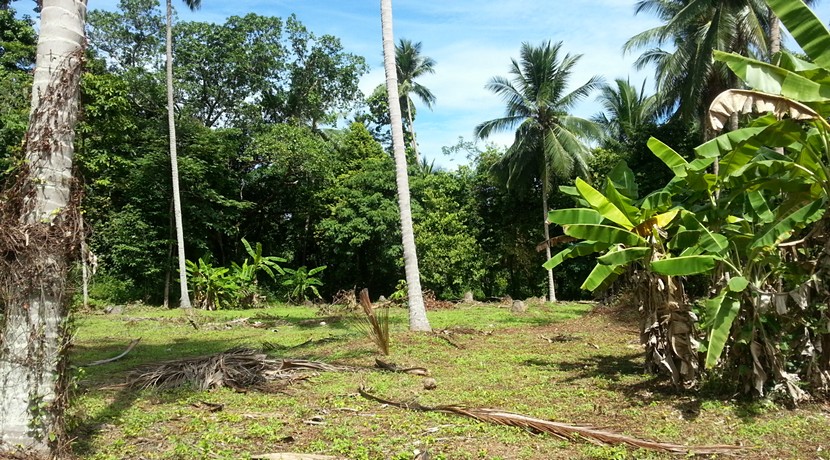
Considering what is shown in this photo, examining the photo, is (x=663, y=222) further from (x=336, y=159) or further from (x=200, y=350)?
(x=336, y=159)

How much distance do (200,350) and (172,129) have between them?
1265 cm

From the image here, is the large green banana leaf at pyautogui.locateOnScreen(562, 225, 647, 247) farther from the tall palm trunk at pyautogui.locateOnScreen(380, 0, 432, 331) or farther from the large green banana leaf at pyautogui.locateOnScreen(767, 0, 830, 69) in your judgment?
the tall palm trunk at pyautogui.locateOnScreen(380, 0, 432, 331)

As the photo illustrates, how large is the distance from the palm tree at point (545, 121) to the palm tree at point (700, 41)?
3.08 meters

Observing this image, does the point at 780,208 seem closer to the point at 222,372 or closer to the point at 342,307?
the point at 222,372

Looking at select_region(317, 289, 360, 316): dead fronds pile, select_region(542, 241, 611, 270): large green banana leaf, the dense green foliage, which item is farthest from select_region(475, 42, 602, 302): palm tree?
select_region(542, 241, 611, 270): large green banana leaf

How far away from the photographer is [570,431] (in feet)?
15.5

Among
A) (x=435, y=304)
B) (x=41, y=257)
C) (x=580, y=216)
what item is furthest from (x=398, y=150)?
(x=435, y=304)

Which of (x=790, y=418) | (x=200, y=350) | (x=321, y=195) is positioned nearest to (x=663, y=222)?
(x=790, y=418)

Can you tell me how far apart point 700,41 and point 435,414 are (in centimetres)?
1821

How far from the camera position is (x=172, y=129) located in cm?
2028

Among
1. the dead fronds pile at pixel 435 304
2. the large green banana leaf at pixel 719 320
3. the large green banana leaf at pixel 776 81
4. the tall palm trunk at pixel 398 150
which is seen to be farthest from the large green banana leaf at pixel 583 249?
the dead fronds pile at pixel 435 304

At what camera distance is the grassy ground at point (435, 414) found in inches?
178

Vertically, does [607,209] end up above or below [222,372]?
above

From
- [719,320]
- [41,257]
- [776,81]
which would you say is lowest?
[719,320]
